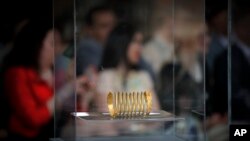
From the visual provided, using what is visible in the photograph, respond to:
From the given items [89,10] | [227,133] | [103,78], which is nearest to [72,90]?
[103,78]

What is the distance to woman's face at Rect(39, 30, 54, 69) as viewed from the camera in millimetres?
5906

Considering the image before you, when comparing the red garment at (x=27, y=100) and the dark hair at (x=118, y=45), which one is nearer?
the red garment at (x=27, y=100)

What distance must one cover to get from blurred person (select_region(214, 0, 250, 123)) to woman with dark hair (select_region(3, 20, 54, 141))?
1.83 metres

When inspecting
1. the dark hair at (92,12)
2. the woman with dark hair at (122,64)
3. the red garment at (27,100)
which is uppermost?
the dark hair at (92,12)

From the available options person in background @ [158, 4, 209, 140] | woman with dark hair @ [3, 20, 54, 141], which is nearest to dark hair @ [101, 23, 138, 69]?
person in background @ [158, 4, 209, 140]

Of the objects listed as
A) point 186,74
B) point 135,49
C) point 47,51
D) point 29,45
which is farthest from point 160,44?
point 29,45

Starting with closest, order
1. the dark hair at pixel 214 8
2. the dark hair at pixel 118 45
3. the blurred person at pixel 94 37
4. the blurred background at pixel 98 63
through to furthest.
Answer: the blurred background at pixel 98 63
the blurred person at pixel 94 37
the dark hair at pixel 118 45
the dark hair at pixel 214 8

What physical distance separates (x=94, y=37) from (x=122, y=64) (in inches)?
15.0

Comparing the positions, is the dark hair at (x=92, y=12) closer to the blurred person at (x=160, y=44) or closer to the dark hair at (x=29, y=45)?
the dark hair at (x=29, y=45)

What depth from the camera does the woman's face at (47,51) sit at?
233 inches

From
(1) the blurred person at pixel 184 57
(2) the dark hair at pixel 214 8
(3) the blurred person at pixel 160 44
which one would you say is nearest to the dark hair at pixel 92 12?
(3) the blurred person at pixel 160 44

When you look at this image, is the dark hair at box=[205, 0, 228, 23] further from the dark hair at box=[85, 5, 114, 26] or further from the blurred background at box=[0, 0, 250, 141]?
the dark hair at box=[85, 5, 114, 26]

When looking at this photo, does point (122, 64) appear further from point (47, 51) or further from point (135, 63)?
point (47, 51)

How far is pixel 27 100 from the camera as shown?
592 centimetres
